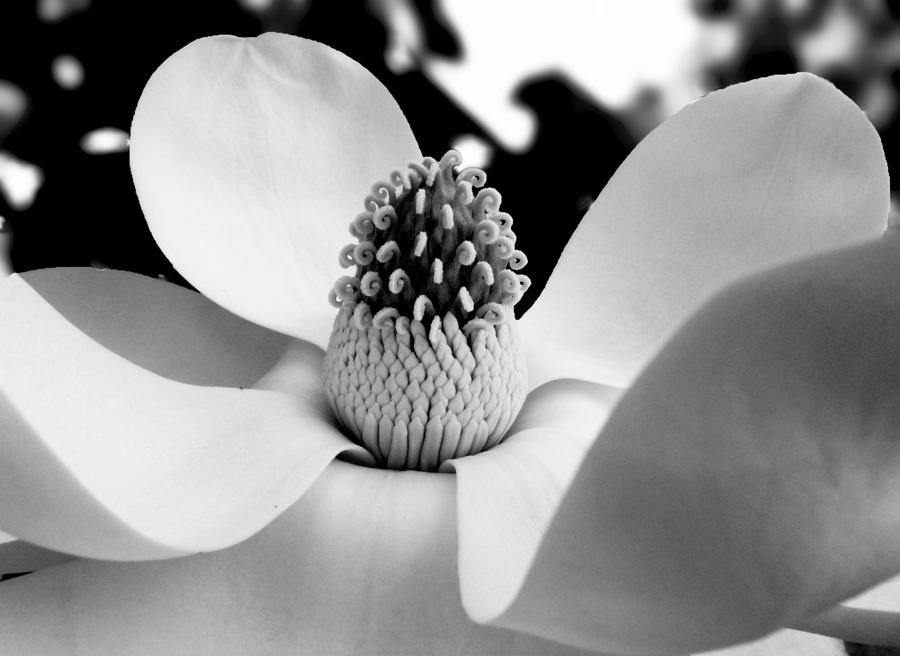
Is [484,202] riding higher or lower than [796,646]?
higher

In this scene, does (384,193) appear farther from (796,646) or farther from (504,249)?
(796,646)

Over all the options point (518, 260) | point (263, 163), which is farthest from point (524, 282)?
point (263, 163)

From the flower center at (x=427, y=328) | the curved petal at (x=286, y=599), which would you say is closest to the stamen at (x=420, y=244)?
the flower center at (x=427, y=328)

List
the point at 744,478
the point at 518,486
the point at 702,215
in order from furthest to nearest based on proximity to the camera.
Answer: the point at 702,215 < the point at 518,486 < the point at 744,478

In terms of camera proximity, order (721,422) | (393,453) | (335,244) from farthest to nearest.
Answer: (335,244) < (393,453) < (721,422)

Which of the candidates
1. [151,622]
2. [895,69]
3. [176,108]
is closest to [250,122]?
[176,108]

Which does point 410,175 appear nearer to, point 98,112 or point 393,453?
point 393,453

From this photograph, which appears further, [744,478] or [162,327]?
[162,327]
